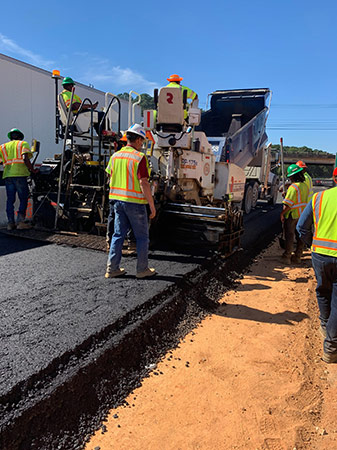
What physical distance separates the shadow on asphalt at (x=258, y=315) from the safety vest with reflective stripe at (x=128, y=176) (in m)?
1.62

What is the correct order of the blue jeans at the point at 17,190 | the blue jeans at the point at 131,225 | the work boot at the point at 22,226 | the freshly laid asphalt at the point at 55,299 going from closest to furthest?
the freshly laid asphalt at the point at 55,299 → the blue jeans at the point at 131,225 → the work boot at the point at 22,226 → the blue jeans at the point at 17,190

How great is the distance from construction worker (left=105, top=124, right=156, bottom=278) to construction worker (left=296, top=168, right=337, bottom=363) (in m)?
1.65

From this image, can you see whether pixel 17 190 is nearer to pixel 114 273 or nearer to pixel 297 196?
pixel 114 273

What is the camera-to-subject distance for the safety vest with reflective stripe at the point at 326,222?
9.59 ft

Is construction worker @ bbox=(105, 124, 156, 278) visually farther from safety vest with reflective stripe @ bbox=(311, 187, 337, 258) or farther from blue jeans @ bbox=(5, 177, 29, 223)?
blue jeans @ bbox=(5, 177, 29, 223)

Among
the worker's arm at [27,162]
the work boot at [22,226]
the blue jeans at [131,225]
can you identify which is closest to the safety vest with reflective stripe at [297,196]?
the blue jeans at [131,225]

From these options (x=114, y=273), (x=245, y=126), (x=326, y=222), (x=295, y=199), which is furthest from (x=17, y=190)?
(x=245, y=126)

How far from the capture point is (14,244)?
552 cm

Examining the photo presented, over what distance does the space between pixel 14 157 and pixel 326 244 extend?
5455mm

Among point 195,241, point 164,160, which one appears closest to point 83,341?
point 195,241

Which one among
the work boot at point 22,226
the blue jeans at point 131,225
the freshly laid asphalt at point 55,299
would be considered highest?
the blue jeans at point 131,225

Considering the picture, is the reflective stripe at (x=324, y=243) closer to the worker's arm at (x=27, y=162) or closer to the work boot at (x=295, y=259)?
the work boot at (x=295, y=259)

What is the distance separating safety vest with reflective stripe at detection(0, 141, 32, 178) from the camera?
621 cm

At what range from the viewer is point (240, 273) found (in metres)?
5.62
